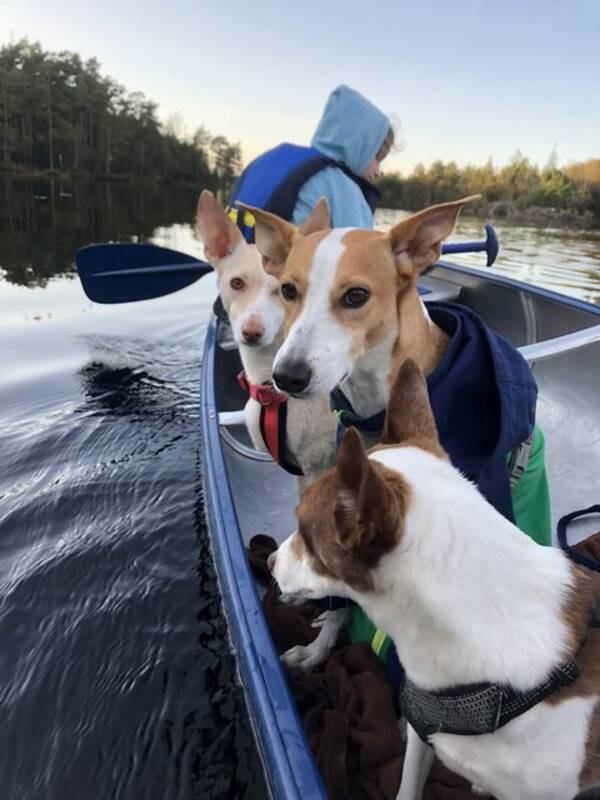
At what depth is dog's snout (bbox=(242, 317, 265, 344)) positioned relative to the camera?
3.81m

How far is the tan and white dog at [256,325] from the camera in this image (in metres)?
3.53

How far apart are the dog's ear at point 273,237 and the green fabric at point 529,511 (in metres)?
1.81

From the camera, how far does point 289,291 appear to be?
2.76 m

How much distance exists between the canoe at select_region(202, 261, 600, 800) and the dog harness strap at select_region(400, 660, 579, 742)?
533 millimetres

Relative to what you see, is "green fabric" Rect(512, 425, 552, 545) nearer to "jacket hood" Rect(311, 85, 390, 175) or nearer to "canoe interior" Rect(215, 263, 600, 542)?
"canoe interior" Rect(215, 263, 600, 542)

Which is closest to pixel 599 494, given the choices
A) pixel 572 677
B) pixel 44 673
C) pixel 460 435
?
pixel 460 435

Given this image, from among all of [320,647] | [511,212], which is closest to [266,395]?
[320,647]

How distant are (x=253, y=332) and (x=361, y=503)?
2409mm

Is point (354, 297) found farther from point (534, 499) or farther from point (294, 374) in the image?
point (534, 499)

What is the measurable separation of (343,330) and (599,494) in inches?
145

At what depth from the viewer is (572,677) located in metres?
1.70

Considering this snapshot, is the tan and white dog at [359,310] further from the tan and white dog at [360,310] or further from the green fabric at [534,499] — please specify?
the green fabric at [534,499]

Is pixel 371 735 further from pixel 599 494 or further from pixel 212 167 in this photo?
pixel 212 167

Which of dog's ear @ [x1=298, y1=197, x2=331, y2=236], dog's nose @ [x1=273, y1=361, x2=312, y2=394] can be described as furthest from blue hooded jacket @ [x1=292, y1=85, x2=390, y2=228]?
dog's nose @ [x1=273, y1=361, x2=312, y2=394]
